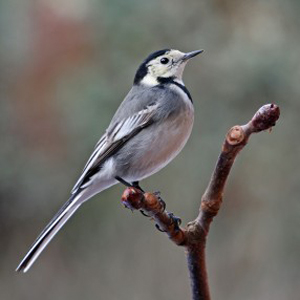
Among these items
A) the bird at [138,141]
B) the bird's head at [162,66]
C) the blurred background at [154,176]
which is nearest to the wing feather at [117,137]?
the bird at [138,141]

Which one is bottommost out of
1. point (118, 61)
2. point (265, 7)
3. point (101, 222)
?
point (101, 222)

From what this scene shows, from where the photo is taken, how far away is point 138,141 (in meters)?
2.51

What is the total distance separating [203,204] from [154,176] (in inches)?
94.7

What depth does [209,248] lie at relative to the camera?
13.8ft

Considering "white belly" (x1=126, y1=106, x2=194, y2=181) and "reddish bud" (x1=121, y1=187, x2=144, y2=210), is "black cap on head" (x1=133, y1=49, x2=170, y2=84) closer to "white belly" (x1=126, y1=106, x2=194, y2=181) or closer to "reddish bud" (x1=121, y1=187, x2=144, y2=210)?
"white belly" (x1=126, y1=106, x2=194, y2=181)

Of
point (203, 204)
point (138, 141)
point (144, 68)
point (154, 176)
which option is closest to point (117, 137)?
point (138, 141)

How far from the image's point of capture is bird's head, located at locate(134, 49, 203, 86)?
2766 millimetres

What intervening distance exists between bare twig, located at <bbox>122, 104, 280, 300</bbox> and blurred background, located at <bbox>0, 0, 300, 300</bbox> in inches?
82.9

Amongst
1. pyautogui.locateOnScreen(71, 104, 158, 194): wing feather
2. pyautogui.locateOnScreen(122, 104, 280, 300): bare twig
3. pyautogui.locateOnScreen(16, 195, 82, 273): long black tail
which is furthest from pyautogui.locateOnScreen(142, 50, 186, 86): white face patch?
Result: pyautogui.locateOnScreen(122, 104, 280, 300): bare twig

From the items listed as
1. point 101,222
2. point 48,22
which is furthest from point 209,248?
point 48,22

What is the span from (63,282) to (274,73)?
2018 millimetres

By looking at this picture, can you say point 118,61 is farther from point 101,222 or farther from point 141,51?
point 101,222

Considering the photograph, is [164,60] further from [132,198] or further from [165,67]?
[132,198]

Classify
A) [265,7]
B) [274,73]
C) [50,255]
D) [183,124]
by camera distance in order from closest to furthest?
1. [183,124]
2. [274,73]
3. [265,7]
4. [50,255]
